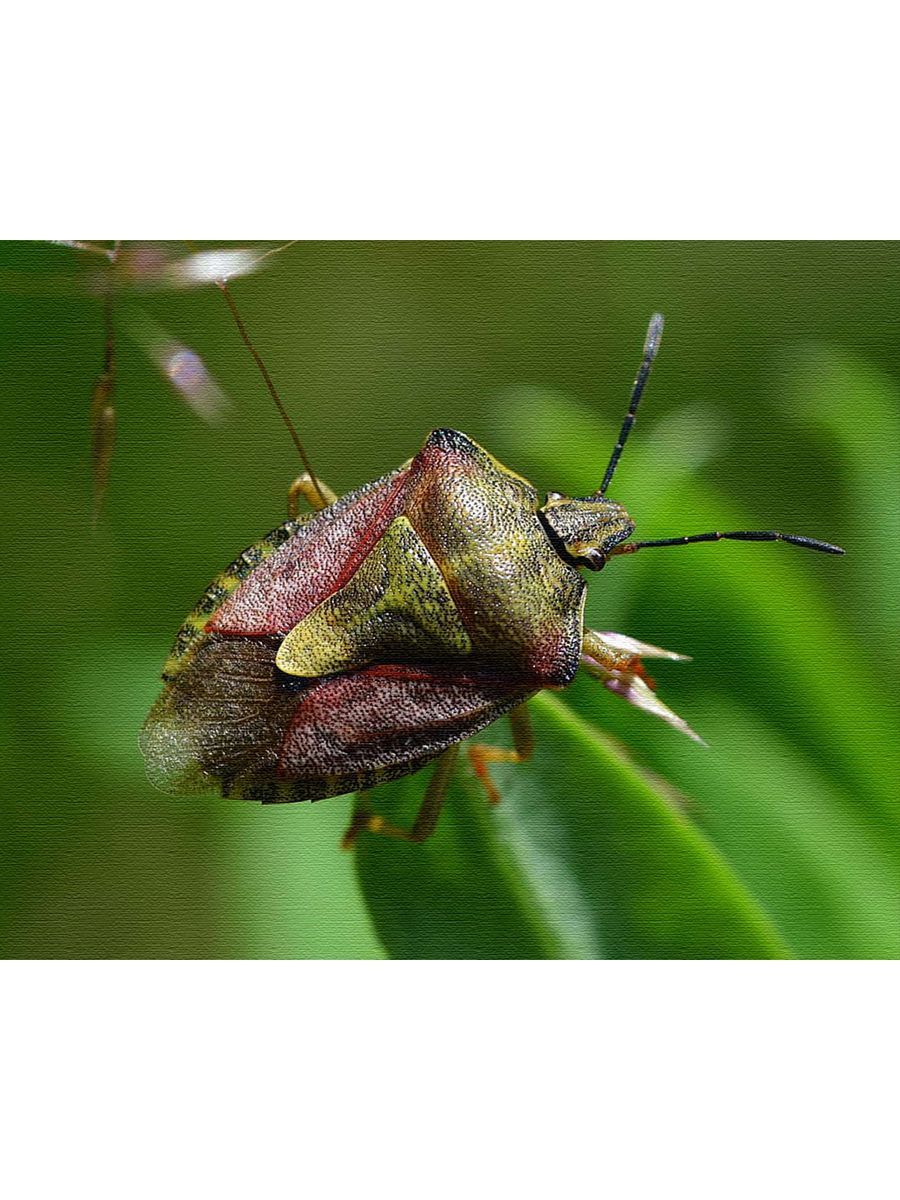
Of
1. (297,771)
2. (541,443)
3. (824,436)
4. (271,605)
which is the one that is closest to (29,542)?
(271,605)

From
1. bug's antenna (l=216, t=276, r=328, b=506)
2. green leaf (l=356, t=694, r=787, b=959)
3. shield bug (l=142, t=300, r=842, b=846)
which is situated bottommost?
green leaf (l=356, t=694, r=787, b=959)

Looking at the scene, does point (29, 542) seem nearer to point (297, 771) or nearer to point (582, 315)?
point (297, 771)

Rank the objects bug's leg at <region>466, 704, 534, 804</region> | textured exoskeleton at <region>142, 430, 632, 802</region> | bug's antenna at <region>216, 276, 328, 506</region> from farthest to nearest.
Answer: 1. bug's antenna at <region>216, 276, 328, 506</region>
2. bug's leg at <region>466, 704, 534, 804</region>
3. textured exoskeleton at <region>142, 430, 632, 802</region>

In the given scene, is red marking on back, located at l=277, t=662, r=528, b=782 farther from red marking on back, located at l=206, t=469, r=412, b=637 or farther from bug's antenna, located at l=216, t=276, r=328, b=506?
bug's antenna, located at l=216, t=276, r=328, b=506

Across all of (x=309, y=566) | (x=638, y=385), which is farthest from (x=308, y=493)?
(x=638, y=385)

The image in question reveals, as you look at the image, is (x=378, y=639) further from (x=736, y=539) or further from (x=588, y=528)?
(x=736, y=539)

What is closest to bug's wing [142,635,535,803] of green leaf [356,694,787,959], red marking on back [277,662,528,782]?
red marking on back [277,662,528,782]
